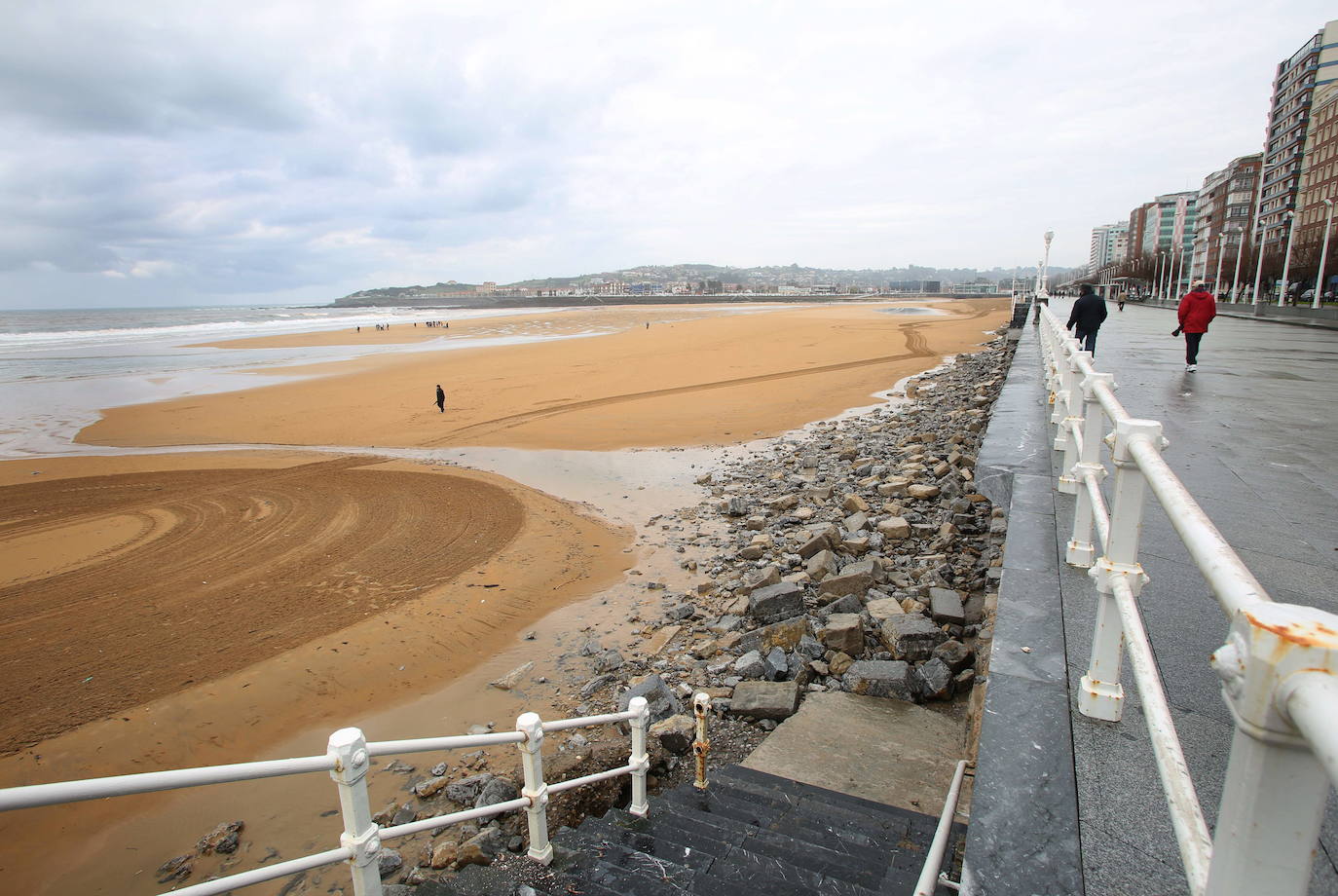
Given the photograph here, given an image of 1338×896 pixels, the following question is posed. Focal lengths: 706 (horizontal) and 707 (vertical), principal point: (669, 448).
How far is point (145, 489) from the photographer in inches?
500

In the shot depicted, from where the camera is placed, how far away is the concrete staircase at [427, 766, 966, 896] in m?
2.92

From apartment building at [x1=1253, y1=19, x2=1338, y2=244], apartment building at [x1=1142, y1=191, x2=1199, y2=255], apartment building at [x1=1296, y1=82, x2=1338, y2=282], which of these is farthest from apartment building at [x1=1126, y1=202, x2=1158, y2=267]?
apartment building at [x1=1296, y1=82, x2=1338, y2=282]

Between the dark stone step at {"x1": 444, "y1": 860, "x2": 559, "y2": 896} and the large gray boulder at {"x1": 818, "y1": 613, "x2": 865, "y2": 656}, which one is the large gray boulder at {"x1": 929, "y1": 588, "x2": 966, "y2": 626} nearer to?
the large gray boulder at {"x1": 818, "y1": 613, "x2": 865, "y2": 656}

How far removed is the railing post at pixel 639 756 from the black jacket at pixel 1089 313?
1136cm

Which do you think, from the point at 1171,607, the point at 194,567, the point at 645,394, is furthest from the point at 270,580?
the point at 645,394

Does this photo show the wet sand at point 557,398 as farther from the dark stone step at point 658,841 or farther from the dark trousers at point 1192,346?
the dark stone step at point 658,841

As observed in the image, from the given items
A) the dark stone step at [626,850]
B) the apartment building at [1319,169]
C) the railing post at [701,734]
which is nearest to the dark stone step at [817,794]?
the railing post at [701,734]

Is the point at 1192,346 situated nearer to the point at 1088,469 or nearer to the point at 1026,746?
the point at 1088,469

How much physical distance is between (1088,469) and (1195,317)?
9481 millimetres

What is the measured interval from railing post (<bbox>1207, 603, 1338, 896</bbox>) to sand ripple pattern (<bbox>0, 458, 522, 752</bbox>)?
7719mm

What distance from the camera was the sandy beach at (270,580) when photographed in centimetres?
582

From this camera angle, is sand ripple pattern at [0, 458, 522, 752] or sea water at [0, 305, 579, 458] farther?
sea water at [0, 305, 579, 458]

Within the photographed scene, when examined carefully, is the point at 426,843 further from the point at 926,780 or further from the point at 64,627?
the point at 64,627

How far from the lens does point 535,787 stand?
3.09m
